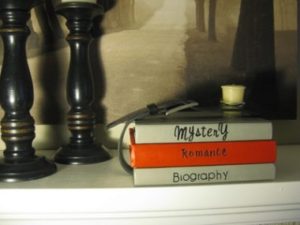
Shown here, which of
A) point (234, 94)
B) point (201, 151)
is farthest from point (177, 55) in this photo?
point (201, 151)

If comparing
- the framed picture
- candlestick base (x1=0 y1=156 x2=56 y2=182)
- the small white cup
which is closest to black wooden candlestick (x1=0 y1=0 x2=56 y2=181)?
candlestick base (x1=0 y1=156 x2=56 y2=182)

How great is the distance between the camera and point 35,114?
72cm

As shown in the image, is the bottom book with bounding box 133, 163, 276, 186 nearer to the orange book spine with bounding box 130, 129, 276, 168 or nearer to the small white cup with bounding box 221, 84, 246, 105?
the orange book spine with bounding box 130, 129, 276, 168

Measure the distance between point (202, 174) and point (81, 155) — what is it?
0.23 m

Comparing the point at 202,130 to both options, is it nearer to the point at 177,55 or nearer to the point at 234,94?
the point at 234,94

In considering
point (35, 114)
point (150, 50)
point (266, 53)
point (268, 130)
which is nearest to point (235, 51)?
point (266, 53)

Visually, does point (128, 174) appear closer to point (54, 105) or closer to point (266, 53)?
point (54, 105)

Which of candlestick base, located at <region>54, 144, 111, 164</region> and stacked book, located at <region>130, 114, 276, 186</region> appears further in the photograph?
candlestick base, located at <region>54, 144, 111, 164</region>

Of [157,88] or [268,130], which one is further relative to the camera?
[157,88]

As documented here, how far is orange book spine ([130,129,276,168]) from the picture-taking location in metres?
0.50

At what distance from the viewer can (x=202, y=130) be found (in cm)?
51

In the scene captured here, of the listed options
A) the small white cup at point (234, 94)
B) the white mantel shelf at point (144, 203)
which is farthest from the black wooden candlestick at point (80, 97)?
the small white cup at point (234, 94)

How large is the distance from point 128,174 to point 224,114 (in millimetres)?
171

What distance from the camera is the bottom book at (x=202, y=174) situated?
50 cm
